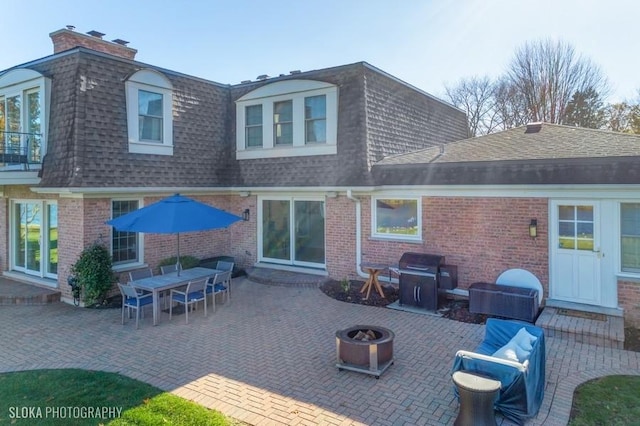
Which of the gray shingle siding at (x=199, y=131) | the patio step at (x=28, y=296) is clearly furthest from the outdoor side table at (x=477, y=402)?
the patio step at (x=28, y=296)

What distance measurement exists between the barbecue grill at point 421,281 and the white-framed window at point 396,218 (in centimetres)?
97

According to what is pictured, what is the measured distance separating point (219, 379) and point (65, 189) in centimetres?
665

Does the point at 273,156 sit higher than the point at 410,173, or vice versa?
the point at 273,156

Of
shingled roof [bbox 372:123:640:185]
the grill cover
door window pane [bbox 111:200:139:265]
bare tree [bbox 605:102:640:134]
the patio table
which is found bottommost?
the patio table

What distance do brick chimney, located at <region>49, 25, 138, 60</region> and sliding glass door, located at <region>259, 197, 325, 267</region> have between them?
22.0 feet

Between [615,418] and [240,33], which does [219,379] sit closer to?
[615,418]

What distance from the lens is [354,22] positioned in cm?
1289

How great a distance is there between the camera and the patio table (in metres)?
8.77

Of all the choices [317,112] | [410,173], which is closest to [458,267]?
[410,173]

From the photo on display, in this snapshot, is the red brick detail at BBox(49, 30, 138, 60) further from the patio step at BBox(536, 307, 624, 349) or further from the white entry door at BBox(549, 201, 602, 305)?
the patio step at BBox(536, 307, 624, 349)

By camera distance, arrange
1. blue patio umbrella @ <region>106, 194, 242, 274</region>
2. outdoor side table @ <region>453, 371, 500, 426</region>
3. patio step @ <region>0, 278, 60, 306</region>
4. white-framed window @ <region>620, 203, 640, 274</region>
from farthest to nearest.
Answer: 1. patio step @ <region>0, 278, 60, 306</region>
2. blue patio umbrella @ <region>106, 194, 242, 274</region>
3. white-framed window @ <region>620, 203, 640, 274</region>
4. outdoor side table @ <region>453, 371, 500, 426</region>

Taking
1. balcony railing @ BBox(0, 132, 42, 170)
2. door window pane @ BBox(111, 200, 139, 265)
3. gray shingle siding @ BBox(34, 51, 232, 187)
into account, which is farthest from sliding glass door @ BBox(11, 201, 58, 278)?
door window pane @ BBox(111, 200, 139, 265)

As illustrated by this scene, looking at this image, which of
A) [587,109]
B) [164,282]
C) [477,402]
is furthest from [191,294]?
[587,109]

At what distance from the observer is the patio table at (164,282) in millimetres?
8766
